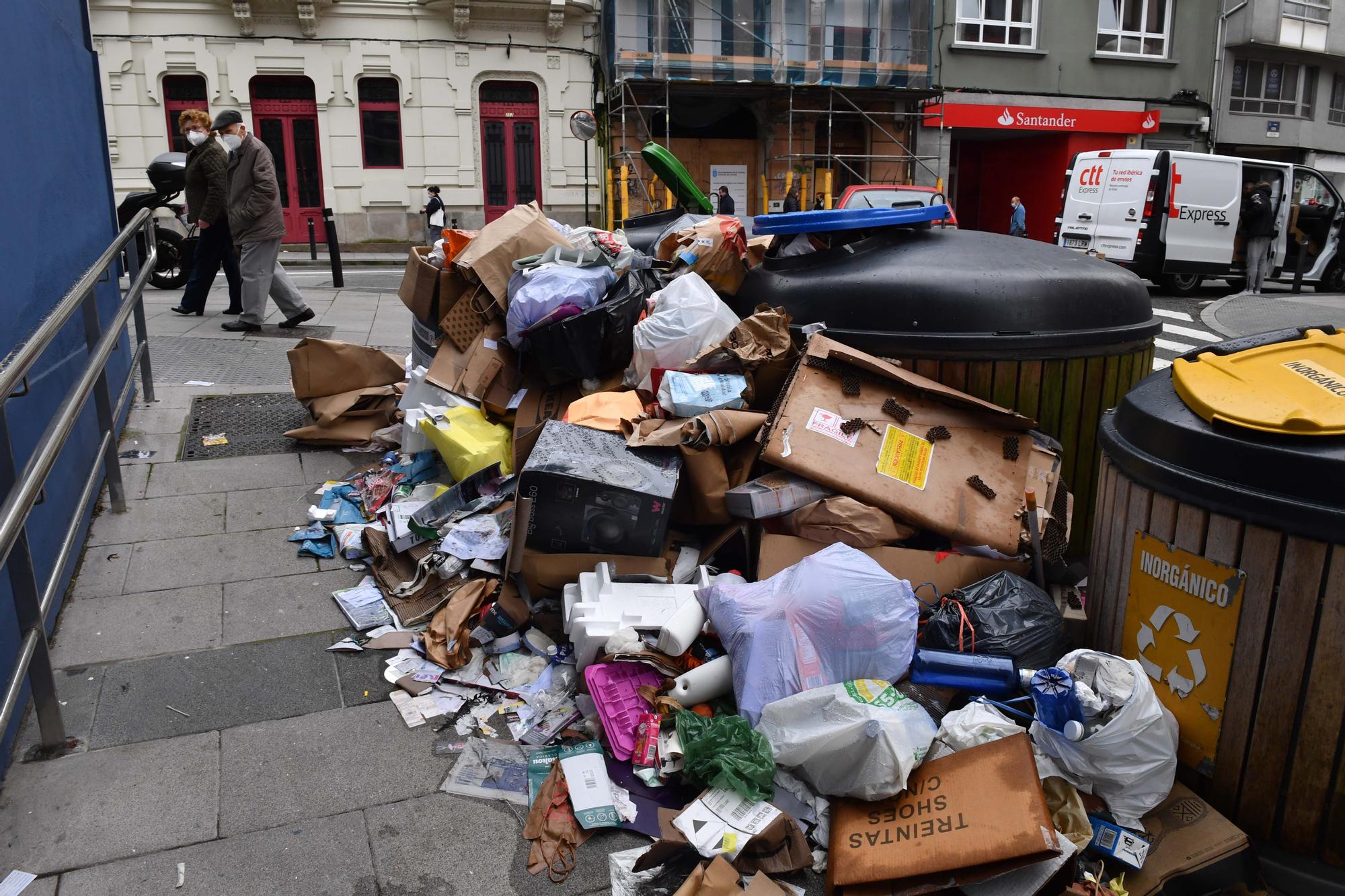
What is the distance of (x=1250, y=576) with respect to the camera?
89.2 inches

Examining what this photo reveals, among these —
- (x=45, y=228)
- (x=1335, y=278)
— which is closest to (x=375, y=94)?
(x=1335, y=278)

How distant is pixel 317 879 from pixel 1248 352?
104 inches

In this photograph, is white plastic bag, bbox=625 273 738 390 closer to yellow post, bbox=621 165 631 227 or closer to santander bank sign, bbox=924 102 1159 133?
yellow post, bbox=621 165 631 227

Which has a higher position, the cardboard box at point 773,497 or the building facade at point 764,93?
the building facade at point 764,93

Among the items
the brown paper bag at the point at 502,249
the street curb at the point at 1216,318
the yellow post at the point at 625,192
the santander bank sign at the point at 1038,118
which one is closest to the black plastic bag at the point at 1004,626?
the brown paper bag at the point at 502,249

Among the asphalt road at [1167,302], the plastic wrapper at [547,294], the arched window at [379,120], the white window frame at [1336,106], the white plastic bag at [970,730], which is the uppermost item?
the white window frame at [1336,106]

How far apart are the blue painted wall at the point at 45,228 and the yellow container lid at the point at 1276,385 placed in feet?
10.4

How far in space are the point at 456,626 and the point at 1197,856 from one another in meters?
2.23

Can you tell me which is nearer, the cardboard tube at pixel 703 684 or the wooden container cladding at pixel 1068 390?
the cardboard tube at pixel 703 684

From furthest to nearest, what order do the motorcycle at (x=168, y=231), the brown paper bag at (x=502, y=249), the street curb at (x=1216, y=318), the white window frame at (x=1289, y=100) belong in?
1. the white window frame at (x=1289, y=100)
2. the street curb at (x=1216, y=318)
3. the motorcycle at (x=168, y=231)
4. the brown paper bag at (x=502, y=249)

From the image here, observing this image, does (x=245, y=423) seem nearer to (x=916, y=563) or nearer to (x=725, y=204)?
(x=916, y=563)

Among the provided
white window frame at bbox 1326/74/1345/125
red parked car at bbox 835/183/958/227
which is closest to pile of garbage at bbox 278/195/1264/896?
red parked car at bbox 835/183/958/227

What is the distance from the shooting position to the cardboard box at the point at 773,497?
343 centimetres

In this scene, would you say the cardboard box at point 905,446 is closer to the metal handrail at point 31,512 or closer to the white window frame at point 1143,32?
the metal handrail at point 31,512
